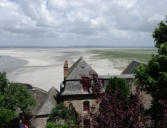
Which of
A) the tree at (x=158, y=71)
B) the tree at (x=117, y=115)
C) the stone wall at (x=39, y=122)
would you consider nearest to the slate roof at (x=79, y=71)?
the stone wall at (x=39, y=122)

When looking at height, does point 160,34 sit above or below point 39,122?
above

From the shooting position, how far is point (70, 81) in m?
21.4

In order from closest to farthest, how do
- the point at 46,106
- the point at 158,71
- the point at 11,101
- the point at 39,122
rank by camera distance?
1. the point at 158,71
2. the point at 11,101
3. the point at 39,122
4. the point at 46,106

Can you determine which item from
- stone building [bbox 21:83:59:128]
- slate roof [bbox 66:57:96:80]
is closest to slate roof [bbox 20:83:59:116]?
stone building [bbox 21:83:59:128]

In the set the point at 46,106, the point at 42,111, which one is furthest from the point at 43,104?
the point at 42,111

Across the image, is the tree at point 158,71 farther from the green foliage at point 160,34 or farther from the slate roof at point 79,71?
the slate roof at point 79,71

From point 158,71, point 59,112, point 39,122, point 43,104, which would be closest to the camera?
point 158,71

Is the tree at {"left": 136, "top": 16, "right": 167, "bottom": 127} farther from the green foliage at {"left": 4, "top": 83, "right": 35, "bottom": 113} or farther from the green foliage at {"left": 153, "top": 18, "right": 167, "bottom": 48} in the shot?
the green foliage at {"left": 4, "top": 83, "right": 35, "bottom": 113}

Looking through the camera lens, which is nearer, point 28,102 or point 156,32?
point 156,32

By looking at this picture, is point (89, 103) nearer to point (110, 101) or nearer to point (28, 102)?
point (28, 102)

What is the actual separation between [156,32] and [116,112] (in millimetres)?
10611

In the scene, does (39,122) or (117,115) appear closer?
(117,115)

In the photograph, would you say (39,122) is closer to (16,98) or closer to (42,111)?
(42,111)

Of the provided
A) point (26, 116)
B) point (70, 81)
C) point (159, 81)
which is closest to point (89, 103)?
point (70, 81)
